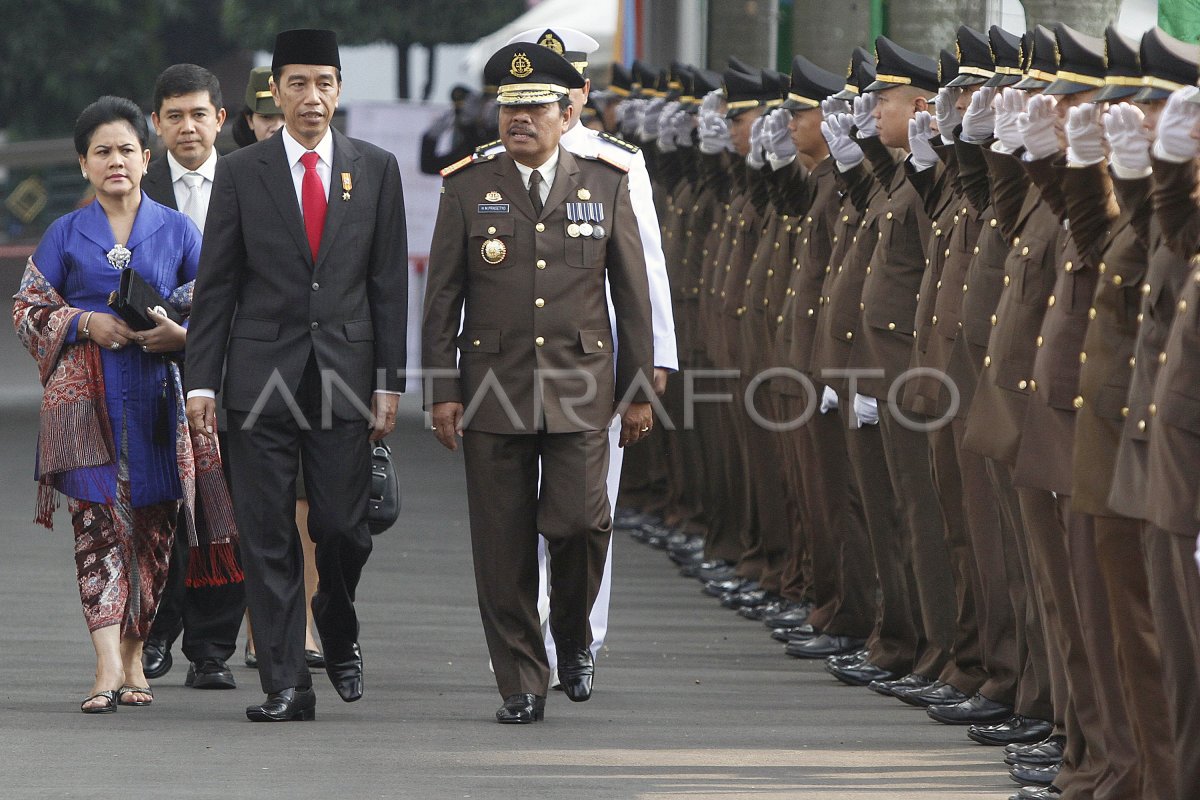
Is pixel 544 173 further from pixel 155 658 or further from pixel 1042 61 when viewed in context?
pixel 155 658

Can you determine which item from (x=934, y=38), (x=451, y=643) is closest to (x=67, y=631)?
(x=451, y=643)

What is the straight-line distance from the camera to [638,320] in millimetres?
8430

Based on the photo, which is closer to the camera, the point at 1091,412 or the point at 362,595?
the point at 1091,412

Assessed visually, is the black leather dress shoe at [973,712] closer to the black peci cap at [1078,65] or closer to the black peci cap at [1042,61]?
the black peci cap at [1042,61]

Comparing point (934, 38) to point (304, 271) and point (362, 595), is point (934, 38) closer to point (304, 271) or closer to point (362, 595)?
point (362, 595)

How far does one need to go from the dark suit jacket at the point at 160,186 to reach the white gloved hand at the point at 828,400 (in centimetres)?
249

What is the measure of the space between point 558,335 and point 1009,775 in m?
2.01

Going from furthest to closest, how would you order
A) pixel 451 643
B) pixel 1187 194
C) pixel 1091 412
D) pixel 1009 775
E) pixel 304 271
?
pixel 451 643, pixel 304 271, pixel 1009 775, pixel 1091 412, pixel 1187 194

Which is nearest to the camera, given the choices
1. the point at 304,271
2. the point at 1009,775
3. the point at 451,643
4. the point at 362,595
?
the point at 1009,775

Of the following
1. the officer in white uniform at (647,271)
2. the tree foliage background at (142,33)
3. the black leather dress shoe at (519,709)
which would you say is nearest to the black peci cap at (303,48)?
the officer in white uniform at (647,271)

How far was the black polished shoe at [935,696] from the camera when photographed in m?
8.48

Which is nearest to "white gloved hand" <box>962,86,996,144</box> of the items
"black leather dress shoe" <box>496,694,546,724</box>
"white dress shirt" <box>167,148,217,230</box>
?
"black leather dress shoe" <box>496,694,546,724</box>

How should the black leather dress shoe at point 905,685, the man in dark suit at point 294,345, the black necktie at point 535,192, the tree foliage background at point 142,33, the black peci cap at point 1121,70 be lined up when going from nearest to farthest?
1. the black peci cap at point 1121,70
2. the man in dark suit at point 294,345
3. the black necktie at point 535,192
4. the black leather dress shoe at point 905,685
5. the tree foliage background at point 142,33

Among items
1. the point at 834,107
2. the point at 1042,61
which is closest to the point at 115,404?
the point at 834,107
